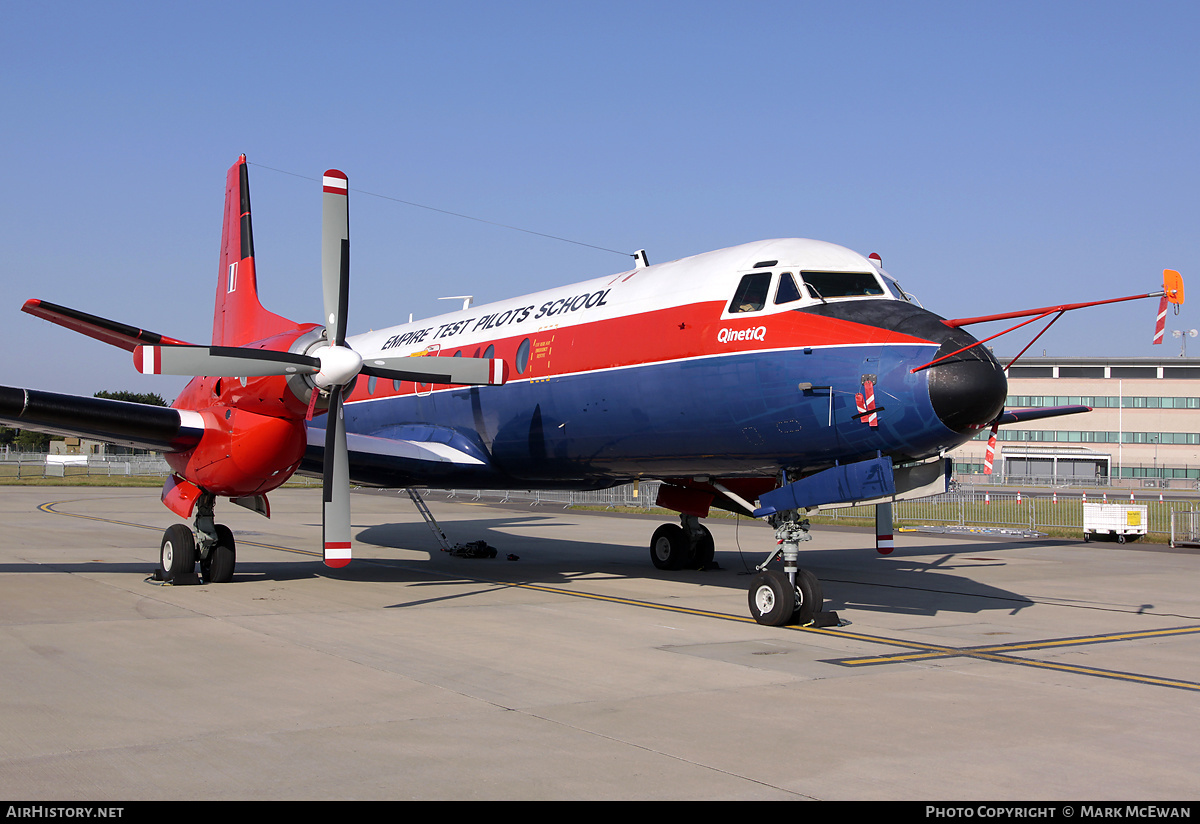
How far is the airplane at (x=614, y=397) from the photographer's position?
Result: 33.0 feet

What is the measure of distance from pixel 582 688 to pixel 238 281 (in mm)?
11123

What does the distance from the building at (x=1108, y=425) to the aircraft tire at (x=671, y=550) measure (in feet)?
222

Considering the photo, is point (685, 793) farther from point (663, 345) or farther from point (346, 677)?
point (663, 345)

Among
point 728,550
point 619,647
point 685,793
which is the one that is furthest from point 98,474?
point 685,793

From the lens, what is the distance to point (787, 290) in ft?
35.8

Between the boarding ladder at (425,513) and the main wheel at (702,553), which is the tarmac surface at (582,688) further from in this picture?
the boarding ladder at (425,513)

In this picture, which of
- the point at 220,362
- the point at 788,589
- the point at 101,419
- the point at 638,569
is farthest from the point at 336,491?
the point at 638,569

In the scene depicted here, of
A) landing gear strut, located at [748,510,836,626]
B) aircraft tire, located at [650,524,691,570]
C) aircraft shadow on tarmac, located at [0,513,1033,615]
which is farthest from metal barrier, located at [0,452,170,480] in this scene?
landing gear strut, located at [748,510,836,626]

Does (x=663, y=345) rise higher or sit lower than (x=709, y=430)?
higher

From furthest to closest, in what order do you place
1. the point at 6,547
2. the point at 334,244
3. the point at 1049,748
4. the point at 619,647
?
the point at 6,547, the point at 334,244, the point at 619,647, the point at 1049,748

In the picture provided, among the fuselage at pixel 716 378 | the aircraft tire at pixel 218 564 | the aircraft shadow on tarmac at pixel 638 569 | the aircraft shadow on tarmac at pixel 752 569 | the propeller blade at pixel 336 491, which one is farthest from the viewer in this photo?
the aircraft tire at pixel 218 564

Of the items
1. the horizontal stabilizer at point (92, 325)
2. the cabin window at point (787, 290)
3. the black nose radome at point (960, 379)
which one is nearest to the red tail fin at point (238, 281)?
the horizontal stabilizer at point (92, 325)
